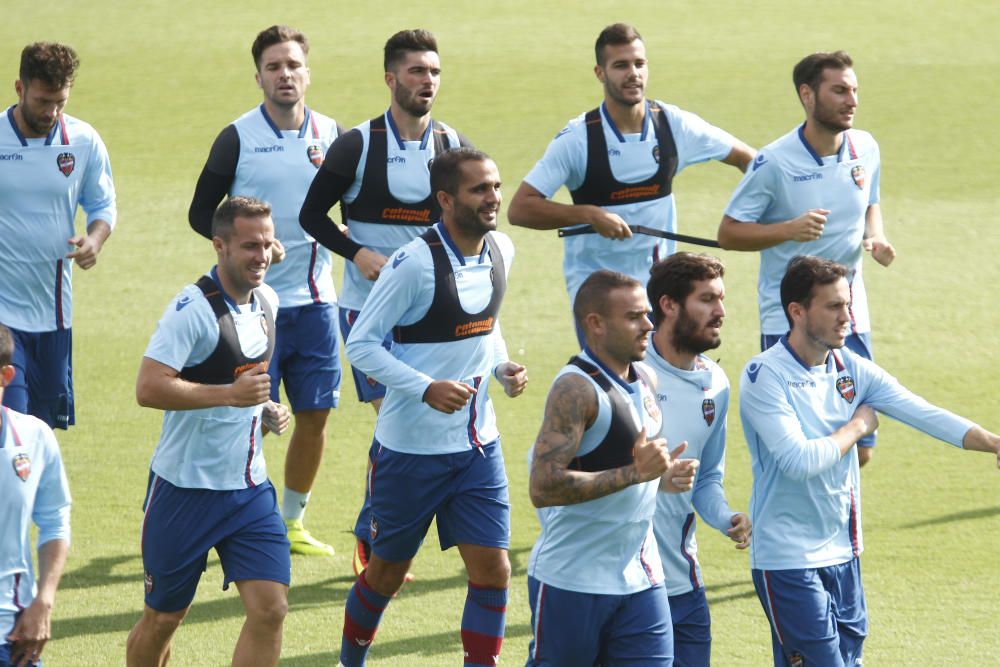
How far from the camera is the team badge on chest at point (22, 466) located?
4660 millimetres

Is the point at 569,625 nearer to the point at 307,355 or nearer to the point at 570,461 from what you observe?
the point at 570,461

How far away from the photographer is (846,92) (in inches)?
283

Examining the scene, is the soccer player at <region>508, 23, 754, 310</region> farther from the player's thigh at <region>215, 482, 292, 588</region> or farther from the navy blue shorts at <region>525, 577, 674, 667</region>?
the navy blue shorts at <region>525, 577, 674, 667</region>

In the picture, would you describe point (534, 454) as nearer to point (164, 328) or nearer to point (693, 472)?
point (693, 472)

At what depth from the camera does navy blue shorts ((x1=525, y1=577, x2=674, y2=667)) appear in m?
5.00

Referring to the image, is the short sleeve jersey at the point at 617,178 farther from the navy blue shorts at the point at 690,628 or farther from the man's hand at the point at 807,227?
the navy blue shorts at the point at 690,628

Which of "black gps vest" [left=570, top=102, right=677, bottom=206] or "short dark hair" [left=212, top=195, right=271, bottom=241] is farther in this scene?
"black gps vest" [left=570, top=102, right=677, bottom=206]

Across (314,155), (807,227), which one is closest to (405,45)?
(314,155)

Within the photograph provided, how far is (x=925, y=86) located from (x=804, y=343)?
15.5 m

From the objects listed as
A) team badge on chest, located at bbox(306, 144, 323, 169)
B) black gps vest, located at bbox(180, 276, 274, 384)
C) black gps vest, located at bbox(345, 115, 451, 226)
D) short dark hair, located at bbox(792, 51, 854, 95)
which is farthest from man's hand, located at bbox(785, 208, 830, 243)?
black gps vest, located at bbox(180, 276, 274, 384)

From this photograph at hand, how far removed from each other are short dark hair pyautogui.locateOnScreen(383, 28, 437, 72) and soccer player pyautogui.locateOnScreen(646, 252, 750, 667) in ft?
7.31

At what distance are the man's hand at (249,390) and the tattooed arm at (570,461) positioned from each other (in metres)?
1.13

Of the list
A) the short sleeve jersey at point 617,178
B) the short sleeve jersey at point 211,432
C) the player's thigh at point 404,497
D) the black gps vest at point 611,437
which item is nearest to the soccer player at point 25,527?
the short sleeve jersey at point 211,432

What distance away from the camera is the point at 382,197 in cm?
719
